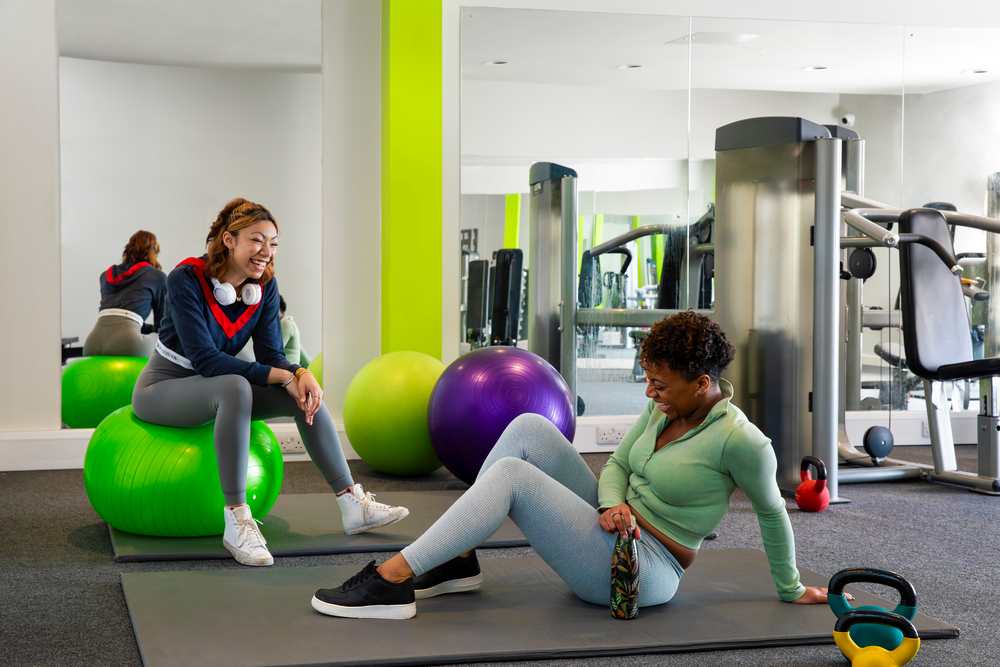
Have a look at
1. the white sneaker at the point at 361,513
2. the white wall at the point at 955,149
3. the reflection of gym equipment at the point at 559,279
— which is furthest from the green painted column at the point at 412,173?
the white wall at the point at 955,149

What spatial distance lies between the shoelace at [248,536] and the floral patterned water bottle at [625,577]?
3.66 feet

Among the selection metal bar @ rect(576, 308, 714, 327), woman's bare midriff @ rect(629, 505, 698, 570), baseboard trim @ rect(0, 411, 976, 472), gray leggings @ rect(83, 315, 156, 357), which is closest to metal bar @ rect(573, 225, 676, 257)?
metal bar @ rect(576, 308, 714, 327)

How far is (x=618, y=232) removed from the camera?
4.92 m

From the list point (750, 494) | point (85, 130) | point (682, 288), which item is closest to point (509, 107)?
point (682, 288)

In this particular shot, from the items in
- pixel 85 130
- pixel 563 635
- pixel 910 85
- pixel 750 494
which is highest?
pixel 910 85

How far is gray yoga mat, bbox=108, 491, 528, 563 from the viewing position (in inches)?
109

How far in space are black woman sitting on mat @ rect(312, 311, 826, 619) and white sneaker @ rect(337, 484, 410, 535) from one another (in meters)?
0.80

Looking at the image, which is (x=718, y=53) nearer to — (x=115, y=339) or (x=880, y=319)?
(x=880, y=319)

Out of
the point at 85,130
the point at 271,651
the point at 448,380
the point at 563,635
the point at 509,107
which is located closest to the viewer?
the point at 271,651

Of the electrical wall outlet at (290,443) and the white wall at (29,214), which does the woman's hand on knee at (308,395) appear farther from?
the white wall at (29,214)

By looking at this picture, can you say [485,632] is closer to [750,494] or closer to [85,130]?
[750,494]

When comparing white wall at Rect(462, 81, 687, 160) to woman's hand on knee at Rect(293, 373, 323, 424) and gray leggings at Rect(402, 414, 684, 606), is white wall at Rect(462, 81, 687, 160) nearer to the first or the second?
woman's hand on knee at Rect(293, 373, 323, 424)

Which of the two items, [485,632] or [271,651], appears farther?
[485,632]

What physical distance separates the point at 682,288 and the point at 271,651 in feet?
11.5
